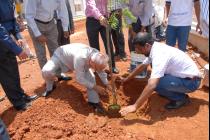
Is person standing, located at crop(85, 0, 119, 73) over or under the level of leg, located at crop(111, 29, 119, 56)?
over

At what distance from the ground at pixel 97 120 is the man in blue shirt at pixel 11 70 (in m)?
0.17

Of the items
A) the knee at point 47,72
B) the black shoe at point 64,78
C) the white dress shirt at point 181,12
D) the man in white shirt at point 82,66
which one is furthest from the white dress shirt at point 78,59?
the white dress shirt at point 181,12

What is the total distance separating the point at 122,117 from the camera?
468 centimetres

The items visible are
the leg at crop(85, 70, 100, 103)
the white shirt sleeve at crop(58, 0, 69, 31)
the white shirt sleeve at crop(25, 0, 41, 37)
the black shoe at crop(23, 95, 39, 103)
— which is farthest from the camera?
the white shirt sleeve at crop(58, 0, 69, 31)

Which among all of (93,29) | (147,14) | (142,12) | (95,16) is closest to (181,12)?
(147,14)

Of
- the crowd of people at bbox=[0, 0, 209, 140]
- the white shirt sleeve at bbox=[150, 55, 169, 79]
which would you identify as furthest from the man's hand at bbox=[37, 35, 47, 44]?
the white shirt sleeve at bbox=[150, 55, 169, 79]

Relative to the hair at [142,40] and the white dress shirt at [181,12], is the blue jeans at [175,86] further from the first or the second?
the white dress shirt at [181,12]

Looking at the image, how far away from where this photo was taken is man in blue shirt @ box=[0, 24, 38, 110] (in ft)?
13.0

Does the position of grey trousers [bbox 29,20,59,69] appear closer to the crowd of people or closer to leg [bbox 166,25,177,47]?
the crowd of people

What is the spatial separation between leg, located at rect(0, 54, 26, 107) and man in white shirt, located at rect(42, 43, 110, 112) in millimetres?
399

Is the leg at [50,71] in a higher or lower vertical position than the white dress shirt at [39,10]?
lower

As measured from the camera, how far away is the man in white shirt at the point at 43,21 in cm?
475

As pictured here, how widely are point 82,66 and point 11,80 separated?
3.13 feet

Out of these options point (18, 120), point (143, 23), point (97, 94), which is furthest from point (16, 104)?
point (143, 23)
